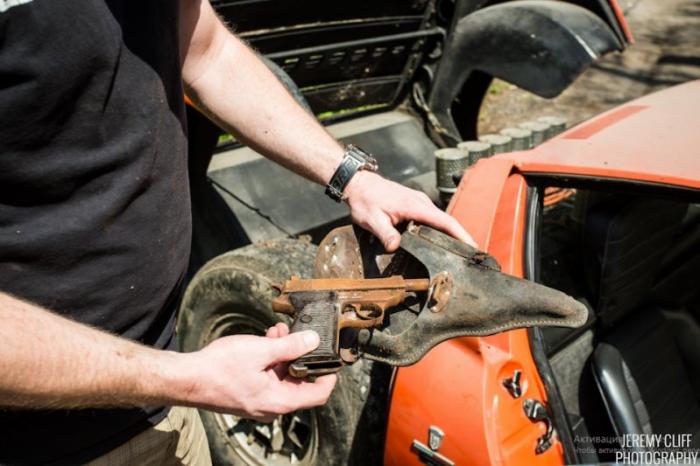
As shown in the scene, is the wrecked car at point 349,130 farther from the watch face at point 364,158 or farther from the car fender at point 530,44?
the watch face at point 364,158

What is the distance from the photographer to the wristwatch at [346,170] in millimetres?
1649

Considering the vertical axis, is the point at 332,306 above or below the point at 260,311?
above

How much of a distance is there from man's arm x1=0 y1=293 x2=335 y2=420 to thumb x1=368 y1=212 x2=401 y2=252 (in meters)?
0.35

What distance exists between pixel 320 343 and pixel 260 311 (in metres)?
0.99

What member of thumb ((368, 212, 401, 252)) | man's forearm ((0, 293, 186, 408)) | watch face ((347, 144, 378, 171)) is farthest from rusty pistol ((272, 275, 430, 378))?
watch face ((347, 144, 378, 171))

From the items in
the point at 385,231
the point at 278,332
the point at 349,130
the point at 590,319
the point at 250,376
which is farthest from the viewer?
the point at 349,130

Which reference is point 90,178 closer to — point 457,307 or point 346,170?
point 346,170

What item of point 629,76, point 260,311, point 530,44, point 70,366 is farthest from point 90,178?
point 629,76

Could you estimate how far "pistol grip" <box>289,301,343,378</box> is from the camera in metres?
1.22

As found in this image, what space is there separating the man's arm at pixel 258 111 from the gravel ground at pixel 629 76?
408 cm

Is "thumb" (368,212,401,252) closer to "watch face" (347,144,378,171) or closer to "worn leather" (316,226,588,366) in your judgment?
"worn leather" (316,226,588,366)

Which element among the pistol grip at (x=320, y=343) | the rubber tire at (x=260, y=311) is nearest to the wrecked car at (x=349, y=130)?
the rubber tire at (x=260, y=311)

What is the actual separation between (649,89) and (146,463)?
5931mm

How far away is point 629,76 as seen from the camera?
6.62 metres
